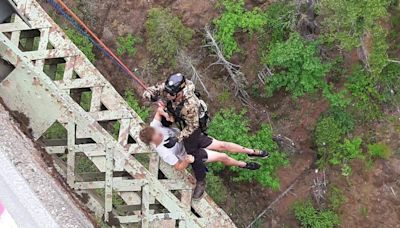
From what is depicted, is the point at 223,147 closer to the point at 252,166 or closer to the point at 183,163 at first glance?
the point at 252,166

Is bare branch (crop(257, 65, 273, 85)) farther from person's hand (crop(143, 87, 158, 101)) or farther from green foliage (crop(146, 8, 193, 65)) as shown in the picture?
person's hand (crop(143, 87, 158, 101))

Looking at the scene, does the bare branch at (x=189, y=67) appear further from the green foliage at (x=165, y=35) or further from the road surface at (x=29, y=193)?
the road surface at (x=29, y=193)

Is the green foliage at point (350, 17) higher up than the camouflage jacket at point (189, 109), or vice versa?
the green foliage at point (350, 17)

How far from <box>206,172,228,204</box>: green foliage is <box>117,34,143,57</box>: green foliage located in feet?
8.49

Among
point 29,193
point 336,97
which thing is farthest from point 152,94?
point 336,97

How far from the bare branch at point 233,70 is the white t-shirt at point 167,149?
2.49 metres

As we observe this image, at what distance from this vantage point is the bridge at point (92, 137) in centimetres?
545

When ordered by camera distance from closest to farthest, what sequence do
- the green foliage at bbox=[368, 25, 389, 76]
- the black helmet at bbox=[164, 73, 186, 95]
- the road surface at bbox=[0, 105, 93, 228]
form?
the road surface at bbox=[0, 105, 93, 228]
the black helmet at bbox=[164, 73, 186, 95]
the green foliage at bbox=[368, 25, 389, 76]

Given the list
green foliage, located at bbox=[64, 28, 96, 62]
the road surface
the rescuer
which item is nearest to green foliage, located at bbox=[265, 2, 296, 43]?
the rescuer

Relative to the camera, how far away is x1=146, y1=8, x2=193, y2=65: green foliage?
7.86 meters

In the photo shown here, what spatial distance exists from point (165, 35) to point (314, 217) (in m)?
3.74

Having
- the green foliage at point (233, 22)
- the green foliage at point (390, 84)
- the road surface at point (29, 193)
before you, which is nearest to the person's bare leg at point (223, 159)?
the road surface at point (29, 193)

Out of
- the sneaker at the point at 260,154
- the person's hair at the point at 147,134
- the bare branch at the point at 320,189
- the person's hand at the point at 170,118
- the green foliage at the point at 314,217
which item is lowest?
the green foliage at the point at 314,217

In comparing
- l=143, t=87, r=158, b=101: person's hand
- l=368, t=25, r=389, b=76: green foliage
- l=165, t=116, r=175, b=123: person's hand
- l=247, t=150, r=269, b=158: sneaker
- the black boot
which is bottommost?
l=247, t=150, r=269, b=158: sneaker
